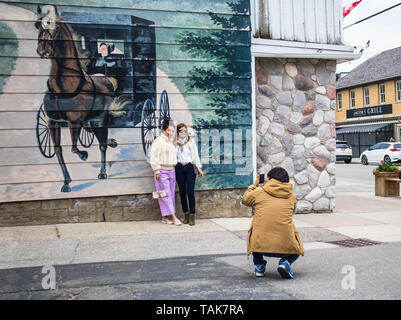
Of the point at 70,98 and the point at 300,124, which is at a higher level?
the point at 70,98

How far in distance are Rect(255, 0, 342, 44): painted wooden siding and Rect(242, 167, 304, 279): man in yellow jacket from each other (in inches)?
184

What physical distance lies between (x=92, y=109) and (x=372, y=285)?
5.12 m

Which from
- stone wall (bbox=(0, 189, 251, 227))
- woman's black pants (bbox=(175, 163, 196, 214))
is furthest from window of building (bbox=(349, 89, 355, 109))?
woman's black pants (bbox=(175, 163, 196, 214))

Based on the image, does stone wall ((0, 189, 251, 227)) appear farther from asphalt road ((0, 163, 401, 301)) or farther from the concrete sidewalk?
asphalt road ((0, 163, 401, 301))

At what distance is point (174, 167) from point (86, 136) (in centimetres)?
149

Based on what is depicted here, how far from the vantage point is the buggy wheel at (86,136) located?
8.31 meters

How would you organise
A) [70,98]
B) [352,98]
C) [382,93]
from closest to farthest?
[70,98]
[382,93]
[352,98]

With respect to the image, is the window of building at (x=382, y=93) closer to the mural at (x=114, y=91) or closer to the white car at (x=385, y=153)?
the white car at (x=385, y=153)

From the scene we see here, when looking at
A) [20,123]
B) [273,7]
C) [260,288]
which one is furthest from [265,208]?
[273,7]

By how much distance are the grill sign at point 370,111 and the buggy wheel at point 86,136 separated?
117 feet

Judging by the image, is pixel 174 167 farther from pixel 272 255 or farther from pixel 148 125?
pixel 272 255

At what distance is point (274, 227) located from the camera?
540 cm

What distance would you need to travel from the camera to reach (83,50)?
834 centimetres

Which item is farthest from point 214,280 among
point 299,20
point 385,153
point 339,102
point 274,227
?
point 339,102
